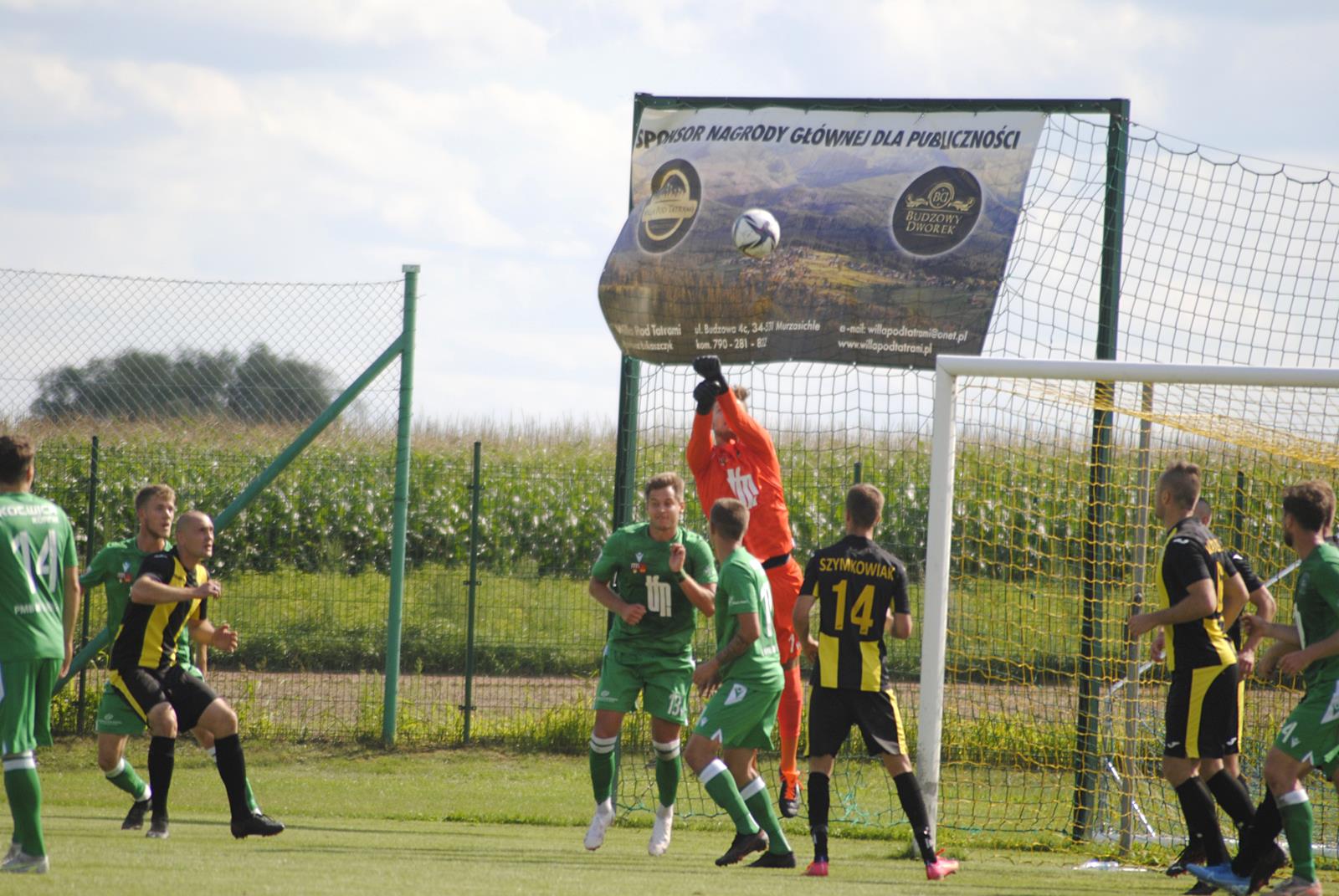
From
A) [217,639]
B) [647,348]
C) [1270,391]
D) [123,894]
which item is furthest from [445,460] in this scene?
[123,894]

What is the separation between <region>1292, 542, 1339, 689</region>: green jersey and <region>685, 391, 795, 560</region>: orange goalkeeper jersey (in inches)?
123

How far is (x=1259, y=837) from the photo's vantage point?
6.79 metres

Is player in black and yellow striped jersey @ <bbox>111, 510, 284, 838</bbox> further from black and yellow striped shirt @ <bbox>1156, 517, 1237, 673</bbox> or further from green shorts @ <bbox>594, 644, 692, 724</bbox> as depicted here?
black and yellow striped shirt @ <bbox>1156, 517, 1237, 673</bbox>

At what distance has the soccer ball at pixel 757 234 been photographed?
9320 millimetres

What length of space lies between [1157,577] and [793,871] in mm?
2325

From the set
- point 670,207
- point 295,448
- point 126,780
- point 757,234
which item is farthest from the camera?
point 295,448

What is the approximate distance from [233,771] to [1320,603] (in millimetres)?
5435

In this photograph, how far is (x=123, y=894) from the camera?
5191 mm

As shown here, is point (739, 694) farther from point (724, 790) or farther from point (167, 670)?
point (167, 670)

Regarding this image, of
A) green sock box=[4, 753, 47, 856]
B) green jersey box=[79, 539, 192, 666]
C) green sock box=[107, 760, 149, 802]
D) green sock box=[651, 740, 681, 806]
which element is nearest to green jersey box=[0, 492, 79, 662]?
green sock box=[4, 753, 47, 856]

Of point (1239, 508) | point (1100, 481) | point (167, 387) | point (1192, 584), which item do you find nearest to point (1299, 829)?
point (1192, 584)

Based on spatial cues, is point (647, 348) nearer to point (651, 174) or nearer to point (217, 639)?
point (651, 174)

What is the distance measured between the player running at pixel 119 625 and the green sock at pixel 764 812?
2715 millimetres

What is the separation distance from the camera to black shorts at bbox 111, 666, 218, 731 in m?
7.62
